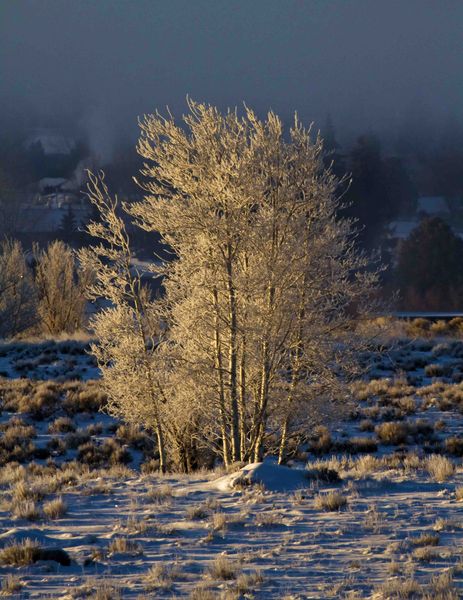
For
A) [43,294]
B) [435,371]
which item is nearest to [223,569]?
[435,371]

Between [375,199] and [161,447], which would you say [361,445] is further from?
[375,199]

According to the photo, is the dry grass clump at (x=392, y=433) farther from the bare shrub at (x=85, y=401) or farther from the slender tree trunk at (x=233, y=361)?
the bare shrub at (x=85, y=401)

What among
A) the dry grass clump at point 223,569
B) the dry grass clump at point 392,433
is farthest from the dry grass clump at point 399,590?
the dry grass clump at point 392,433

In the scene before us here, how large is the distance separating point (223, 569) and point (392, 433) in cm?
935

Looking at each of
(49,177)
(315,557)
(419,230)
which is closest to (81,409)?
(315,557)

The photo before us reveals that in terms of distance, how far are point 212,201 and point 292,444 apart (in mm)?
4029

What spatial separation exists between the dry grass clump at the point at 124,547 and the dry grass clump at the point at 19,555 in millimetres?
529

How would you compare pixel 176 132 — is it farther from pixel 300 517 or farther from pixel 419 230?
pixel 419 230

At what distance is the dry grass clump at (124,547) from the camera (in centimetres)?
626

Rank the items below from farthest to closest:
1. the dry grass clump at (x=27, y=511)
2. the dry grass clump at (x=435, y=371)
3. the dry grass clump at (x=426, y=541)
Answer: the dry grass clump at (x=435, y=371)
the dry grass clump at (x=27, y=511)
the dry grass clump at (x=426, y=541)

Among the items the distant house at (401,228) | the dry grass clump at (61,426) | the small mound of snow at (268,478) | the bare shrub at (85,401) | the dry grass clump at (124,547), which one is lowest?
the dry grass clump at (124,547)

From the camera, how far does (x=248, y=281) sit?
10055 mm

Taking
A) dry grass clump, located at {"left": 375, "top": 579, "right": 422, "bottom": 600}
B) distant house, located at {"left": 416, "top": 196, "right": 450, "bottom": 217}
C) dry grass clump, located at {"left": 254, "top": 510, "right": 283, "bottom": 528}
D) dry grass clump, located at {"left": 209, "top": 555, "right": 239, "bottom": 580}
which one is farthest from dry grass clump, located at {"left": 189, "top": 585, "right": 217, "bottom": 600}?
distant house, located at {"left": 416, "top": 196, "right": 450, "bottom": 217}

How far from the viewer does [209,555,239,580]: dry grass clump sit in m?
5.57
